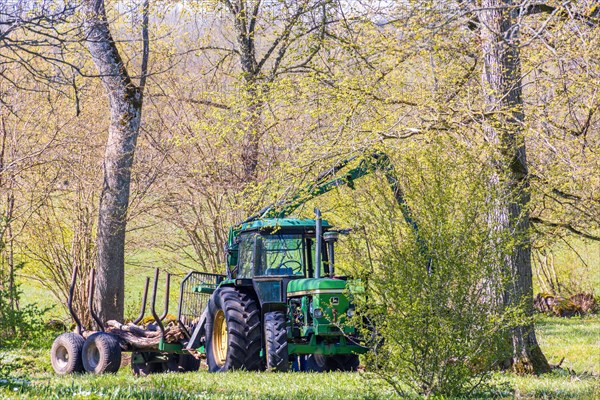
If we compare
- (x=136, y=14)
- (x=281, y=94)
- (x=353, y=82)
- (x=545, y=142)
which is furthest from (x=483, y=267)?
(x=136, y=14)

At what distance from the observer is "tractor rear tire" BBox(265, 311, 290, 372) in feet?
36.4

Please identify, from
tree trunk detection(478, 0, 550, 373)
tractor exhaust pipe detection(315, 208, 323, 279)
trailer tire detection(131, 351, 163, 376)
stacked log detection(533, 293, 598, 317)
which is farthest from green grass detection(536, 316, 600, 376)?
trailer tire detection(131, 351, 163, 376)

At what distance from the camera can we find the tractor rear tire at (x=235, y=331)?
454 inches

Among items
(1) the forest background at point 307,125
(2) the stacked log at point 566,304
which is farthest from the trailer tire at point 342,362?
(2) the stacked log at point 566,304

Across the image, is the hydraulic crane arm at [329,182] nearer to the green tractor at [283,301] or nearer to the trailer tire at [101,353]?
the green tractor at [283,301]

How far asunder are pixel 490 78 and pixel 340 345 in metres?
4.28

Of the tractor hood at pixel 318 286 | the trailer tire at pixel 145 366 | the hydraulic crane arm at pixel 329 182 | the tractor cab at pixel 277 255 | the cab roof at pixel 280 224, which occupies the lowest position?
the trailer tire at pixel 145 366

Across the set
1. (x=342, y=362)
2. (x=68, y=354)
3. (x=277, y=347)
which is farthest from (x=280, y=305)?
(x=68, y=354)

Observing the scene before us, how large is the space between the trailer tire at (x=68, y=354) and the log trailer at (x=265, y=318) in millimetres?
16

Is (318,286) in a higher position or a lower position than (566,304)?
higher

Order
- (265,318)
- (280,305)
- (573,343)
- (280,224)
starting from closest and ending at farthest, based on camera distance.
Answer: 1. (265,318)
2. (280,305)
3. (280,224)
4. (573,343)

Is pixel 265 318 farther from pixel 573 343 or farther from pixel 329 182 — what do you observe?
pixel 573 343

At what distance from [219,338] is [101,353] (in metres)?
1.81

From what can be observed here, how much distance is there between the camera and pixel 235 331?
11594mm
